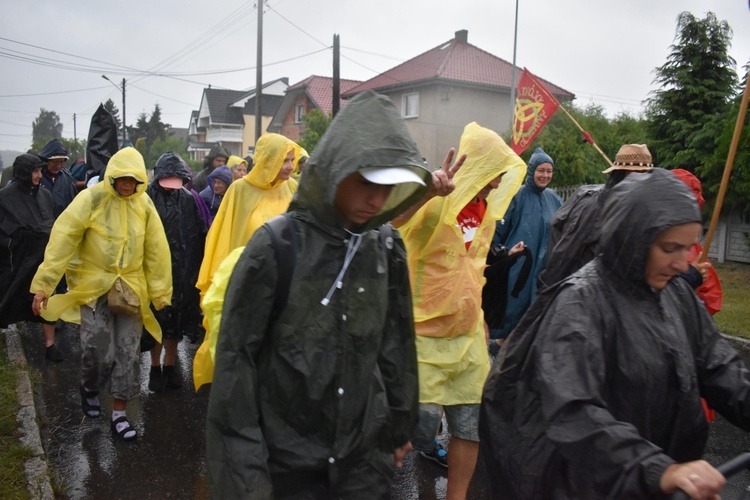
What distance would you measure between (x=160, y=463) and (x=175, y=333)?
5.65 ft

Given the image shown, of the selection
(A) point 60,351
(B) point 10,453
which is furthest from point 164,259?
(A) point 60,351

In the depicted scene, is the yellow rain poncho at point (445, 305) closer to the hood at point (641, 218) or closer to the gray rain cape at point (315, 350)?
the gray rain cape at point (315, 350)

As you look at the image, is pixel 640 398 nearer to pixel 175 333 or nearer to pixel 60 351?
pixel 175 333

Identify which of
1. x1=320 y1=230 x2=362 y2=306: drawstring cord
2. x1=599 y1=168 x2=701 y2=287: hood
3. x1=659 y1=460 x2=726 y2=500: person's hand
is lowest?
x1=659 y1=460 x2=726 y2=500: person's hand

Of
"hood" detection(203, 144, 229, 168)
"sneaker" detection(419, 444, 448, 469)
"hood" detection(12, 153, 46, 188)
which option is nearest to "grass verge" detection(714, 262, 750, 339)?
"sneaker" detection(419, 444, 448, 469)

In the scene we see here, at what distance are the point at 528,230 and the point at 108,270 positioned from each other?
10.8 ft

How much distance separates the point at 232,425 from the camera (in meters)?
2.08

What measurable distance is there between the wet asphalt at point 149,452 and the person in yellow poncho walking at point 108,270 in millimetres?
253

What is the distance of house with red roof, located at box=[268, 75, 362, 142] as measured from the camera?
1742 inches

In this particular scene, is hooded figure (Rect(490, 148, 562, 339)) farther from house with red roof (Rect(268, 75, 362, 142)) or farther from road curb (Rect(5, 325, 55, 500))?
house with red roof (Rect(268, 75, 362, 142))

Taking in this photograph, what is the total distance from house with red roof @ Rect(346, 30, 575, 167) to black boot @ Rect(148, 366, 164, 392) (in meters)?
27.5

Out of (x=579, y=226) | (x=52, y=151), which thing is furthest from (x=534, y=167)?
(x=52, y=151)

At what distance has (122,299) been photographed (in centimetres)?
490

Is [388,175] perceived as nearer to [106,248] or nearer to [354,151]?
[354,151]
